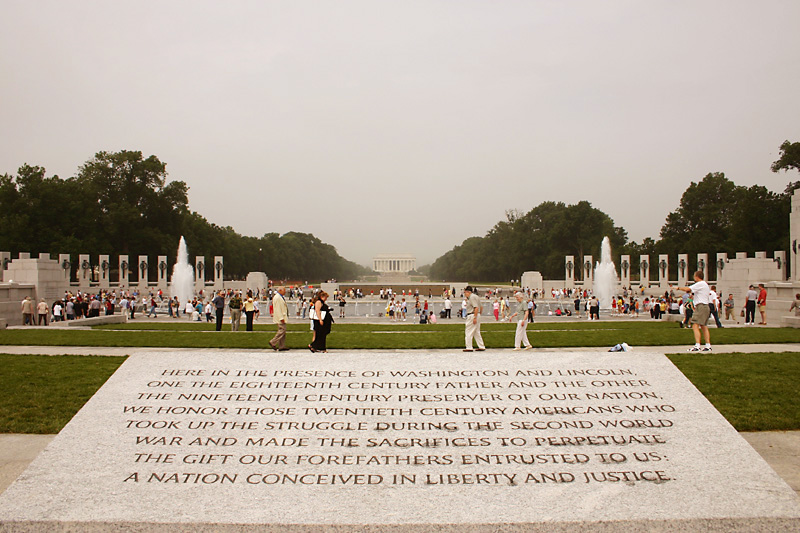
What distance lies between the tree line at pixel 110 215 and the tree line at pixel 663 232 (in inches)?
1976

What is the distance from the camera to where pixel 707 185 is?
83.8 m

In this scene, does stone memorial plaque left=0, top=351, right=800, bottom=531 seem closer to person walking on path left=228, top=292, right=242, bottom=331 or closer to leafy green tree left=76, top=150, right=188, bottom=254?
person walking on path left=228, top=292, right=242, bottom=331

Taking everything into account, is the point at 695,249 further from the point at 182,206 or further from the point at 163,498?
the point at 163,498

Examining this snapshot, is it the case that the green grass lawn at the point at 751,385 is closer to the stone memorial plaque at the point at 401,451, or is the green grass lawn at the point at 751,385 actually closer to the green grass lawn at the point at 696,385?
the green grass lawn at the point at 696,385

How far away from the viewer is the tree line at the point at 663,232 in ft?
224

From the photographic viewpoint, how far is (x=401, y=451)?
6.36m

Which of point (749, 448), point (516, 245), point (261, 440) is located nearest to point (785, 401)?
point (749, 448)

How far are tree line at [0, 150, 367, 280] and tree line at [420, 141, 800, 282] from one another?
50.2m

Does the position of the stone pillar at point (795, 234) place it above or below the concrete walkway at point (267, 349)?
above

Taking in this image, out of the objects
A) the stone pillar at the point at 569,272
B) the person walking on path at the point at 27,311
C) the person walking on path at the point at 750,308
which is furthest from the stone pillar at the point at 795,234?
the person walking on path at the point at 27,311

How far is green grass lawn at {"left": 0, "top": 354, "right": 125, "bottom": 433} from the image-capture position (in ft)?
30.2

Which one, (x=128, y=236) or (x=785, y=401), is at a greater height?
(x=128, y=236)

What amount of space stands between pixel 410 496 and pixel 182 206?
85212 mm

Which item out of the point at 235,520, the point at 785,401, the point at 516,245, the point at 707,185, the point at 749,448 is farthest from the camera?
the point at 516,245
